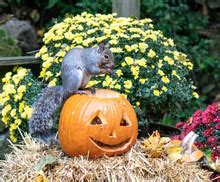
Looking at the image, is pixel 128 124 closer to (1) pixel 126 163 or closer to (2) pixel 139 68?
(1) pixel 126 163

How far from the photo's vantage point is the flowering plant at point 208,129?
402 cm

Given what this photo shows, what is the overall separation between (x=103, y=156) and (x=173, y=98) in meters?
1.41

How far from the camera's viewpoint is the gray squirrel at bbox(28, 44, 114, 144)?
3.93 metres

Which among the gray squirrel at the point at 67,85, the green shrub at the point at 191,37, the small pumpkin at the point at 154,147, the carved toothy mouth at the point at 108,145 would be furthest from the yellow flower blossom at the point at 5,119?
the green shrub at the point at 191,37

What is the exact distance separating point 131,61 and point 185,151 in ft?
3.67

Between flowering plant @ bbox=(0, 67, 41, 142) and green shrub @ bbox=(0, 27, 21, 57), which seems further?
green shrub @ bbox=(0, 27, 21, 57)

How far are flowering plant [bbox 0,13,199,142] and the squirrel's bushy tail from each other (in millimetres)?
574

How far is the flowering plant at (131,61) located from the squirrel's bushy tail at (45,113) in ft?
1.88

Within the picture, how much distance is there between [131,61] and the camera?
4586 mm

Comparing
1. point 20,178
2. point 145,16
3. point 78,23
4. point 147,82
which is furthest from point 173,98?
point 145,16

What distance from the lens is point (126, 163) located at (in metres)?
3.54

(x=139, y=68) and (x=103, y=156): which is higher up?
(x=139, y=68)

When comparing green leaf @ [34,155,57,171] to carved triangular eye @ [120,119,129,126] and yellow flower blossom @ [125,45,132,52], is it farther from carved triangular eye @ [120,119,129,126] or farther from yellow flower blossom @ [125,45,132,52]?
yellow flower blossom @ [125,45,132,52]

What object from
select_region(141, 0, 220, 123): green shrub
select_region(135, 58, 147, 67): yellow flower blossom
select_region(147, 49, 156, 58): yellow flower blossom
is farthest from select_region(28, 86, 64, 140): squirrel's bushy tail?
select_region(141, 0, 220, 123): green shrub
